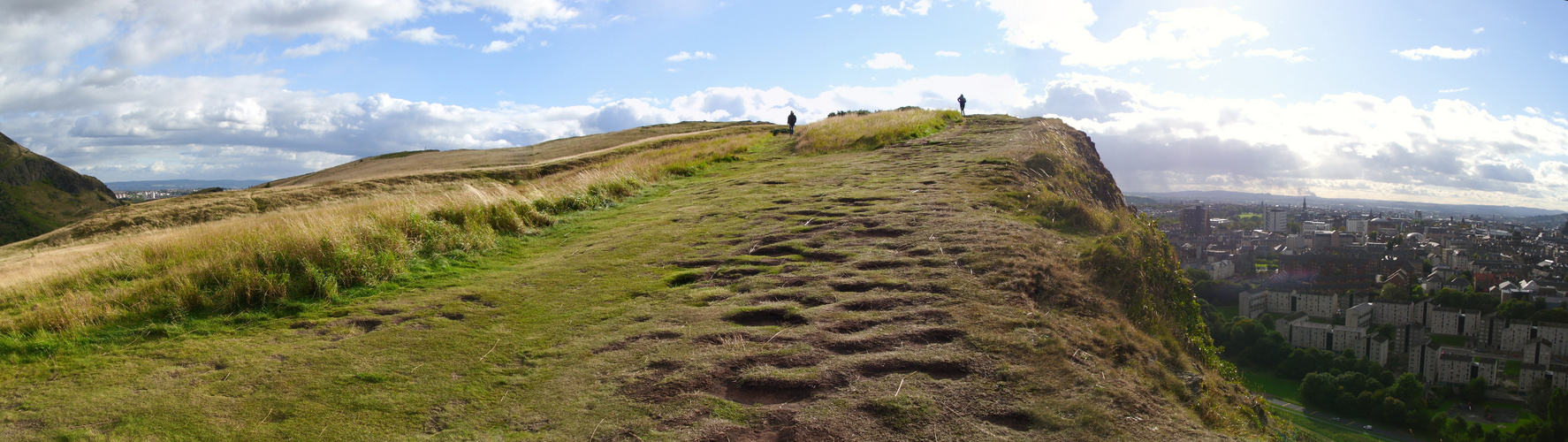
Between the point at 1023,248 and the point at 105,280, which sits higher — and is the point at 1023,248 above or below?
above

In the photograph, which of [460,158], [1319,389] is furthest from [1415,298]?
[460,158]

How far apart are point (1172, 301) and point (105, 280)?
1283cm

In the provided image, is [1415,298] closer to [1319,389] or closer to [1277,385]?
[1277,385]

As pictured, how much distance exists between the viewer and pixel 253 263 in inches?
274

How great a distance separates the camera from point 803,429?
3.21 metres

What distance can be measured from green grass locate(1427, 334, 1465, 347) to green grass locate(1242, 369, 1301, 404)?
625 cm

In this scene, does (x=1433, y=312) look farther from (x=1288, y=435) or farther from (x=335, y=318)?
(x=335, y=318)

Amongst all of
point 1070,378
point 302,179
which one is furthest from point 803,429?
point 302,179

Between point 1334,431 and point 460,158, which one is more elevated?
point 460,158

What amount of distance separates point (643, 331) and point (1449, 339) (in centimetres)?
3097

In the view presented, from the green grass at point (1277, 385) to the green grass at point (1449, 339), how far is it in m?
6.25

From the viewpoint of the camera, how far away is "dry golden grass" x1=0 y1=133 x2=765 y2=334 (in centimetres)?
614

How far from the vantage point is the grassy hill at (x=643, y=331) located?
11.7ft

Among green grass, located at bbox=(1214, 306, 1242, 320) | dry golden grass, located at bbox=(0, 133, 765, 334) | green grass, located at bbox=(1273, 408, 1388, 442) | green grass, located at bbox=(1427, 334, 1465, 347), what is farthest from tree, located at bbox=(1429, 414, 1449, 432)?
dry golden grass, located at bbox=(0, 133, 765, 334)
